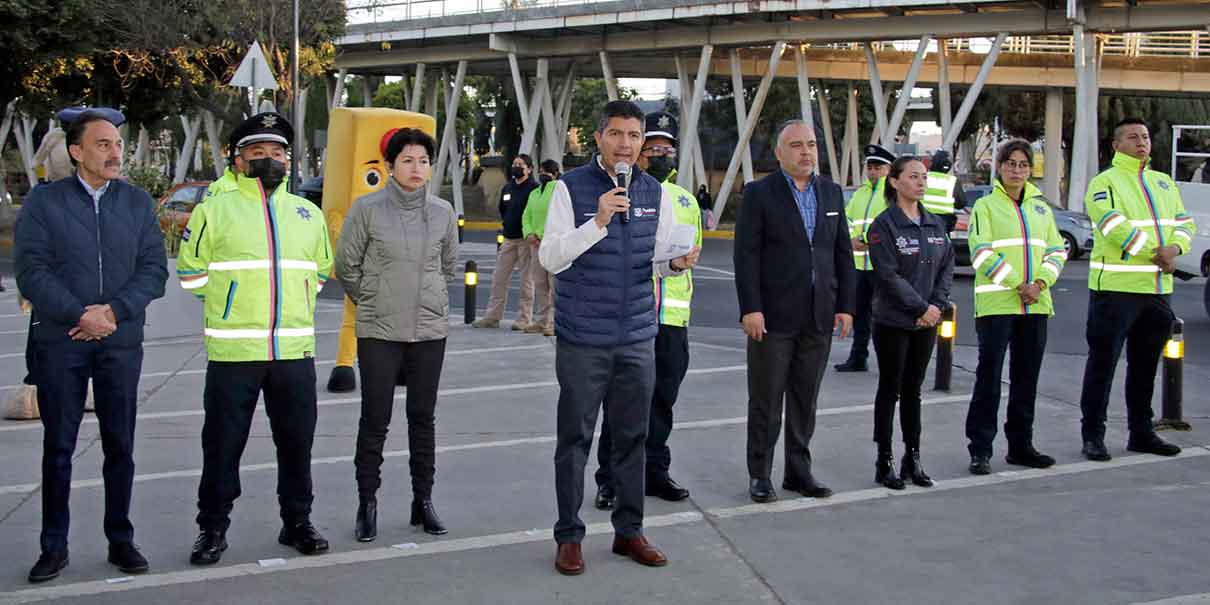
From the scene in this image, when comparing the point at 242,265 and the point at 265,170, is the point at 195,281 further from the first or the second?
the point at 265,170

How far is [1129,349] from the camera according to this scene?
865 cm

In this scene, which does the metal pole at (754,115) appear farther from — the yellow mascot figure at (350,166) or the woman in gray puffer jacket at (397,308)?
the woman in gray puffer jacket at (397,308)

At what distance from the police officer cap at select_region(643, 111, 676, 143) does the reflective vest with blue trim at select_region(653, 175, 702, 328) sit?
0.30 metres

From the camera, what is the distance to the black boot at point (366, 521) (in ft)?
21.1

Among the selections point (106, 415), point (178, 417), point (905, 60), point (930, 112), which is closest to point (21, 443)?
point (178, 417)

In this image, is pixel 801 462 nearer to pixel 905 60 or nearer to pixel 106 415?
pixel 106 415

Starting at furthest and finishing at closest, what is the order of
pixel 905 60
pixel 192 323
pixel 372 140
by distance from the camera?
pixel 905 60 → pixel 192 323 → pixel 372 140

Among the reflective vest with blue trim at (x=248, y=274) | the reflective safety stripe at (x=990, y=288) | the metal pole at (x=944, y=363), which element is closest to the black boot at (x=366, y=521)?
the reflective vest with blue trim at (x=248, y=274)

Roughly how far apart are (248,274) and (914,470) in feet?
12.5

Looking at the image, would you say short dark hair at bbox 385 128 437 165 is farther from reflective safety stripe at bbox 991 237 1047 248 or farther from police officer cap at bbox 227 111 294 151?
reflective safety stripe at bbox 991 237 1047 248

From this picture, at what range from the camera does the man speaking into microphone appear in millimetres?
5938

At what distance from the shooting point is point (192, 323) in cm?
1447

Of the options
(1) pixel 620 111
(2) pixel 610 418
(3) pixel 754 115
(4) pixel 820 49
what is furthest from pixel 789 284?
(4) pixel 820 49

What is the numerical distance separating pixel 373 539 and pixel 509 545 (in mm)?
641
